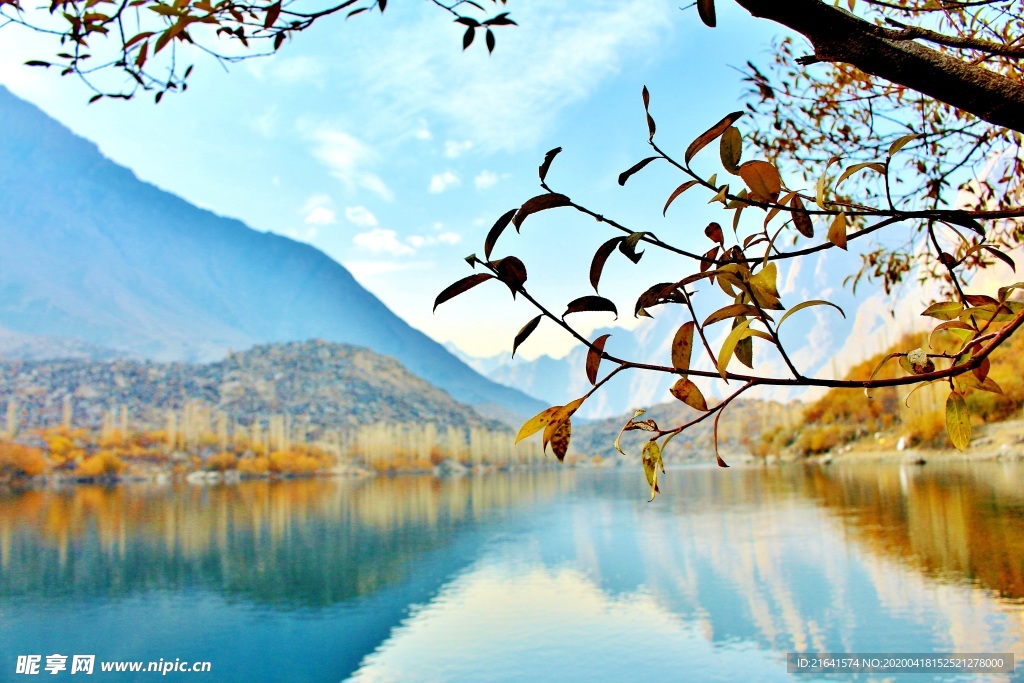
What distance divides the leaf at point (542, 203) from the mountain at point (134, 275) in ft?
464

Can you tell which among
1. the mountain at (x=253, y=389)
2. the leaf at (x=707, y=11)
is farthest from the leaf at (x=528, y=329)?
the mountain at (x=253, y=389)

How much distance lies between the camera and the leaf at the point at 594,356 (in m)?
0.74

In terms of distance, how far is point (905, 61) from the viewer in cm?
85

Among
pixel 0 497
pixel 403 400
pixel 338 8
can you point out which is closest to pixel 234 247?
pixel 403 400

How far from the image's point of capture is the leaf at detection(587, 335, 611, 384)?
2.44ft

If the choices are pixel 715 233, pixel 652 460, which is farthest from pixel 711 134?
pixel 652 460

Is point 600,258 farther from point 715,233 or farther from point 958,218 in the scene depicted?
point 958,218

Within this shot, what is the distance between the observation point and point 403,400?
99.8 m

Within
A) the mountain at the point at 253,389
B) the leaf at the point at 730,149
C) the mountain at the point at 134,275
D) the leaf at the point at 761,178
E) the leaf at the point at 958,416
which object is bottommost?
the leaf at the point at 958,416

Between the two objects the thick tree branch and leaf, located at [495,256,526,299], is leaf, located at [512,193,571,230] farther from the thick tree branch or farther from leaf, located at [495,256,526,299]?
the thick tree branch

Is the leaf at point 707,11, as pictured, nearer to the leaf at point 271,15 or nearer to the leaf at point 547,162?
the leaf at point 547,162

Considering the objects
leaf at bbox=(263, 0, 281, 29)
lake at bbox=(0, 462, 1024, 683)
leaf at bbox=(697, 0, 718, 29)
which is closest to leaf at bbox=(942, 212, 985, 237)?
leaf at bbox=(697, 0, 718, 29)

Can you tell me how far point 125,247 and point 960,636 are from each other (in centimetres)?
18301

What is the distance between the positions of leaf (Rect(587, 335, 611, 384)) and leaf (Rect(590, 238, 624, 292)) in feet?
0.23
